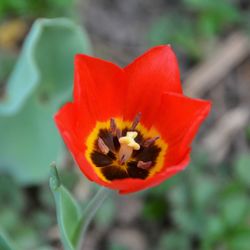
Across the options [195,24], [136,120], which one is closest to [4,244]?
[136,120]

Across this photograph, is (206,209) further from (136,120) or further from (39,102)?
(136,120)

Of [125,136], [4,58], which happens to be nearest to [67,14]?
[4,58]

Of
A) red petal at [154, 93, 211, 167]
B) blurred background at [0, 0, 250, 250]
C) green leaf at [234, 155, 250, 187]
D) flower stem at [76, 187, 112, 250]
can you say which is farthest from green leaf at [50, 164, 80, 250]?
green leaf at [234, 155, 250, 187]

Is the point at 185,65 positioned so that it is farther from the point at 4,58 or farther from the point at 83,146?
the point at 83,146

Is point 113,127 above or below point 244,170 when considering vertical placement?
above

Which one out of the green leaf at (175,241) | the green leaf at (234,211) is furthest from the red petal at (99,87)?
the green leaf at (175,241)

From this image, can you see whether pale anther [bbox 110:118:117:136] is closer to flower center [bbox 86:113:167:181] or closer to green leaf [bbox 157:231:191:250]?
flower center [bbox 86:113:167:181]

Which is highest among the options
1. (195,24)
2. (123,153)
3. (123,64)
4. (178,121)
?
(178,121)
